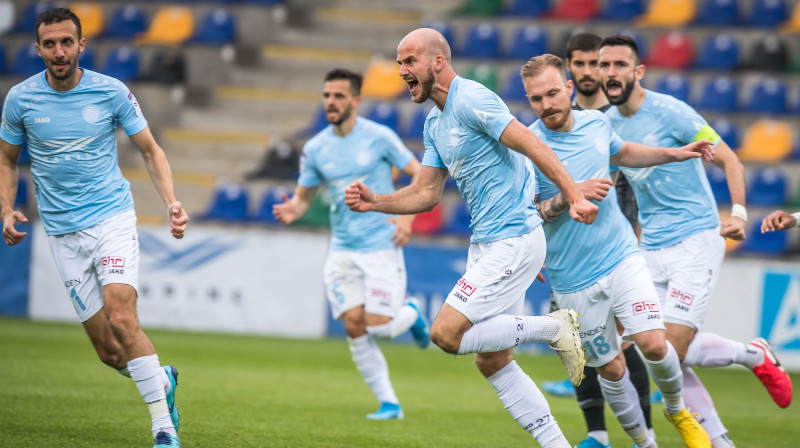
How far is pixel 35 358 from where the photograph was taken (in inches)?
Result: 434

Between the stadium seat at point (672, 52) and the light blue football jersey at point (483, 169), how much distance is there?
13125mm

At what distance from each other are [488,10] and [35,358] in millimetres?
12246

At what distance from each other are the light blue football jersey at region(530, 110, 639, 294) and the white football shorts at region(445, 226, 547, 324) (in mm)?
545

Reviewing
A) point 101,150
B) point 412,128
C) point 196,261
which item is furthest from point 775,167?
point 101,150

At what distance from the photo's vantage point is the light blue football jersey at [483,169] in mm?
5625

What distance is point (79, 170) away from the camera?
6340mm

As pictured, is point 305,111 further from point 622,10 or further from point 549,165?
point 549,165

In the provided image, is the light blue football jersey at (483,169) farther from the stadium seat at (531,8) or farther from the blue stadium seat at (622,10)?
the stadium seat at (531,8)

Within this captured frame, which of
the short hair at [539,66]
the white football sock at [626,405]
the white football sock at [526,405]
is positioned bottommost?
the white football sock at [626,405]

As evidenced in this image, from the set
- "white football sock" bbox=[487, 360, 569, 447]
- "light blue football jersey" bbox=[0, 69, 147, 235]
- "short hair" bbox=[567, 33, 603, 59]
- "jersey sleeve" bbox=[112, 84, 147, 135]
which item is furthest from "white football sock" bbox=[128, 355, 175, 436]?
"short hair" bbox=[567, 33, 603, 59]

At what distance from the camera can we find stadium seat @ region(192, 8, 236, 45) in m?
21.1

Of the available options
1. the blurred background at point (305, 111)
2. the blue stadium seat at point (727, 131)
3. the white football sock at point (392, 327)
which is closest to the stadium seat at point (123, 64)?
the blurred background at point (305, 111)

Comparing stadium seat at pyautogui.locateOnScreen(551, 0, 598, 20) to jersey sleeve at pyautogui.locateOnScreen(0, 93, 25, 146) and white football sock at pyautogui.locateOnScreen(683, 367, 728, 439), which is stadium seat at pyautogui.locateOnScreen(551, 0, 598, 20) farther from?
jersey sleeve at pyautogui.locateOnScreen(0, 93, 25, 146)

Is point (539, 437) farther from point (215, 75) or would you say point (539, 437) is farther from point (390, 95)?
point (215, 75)
